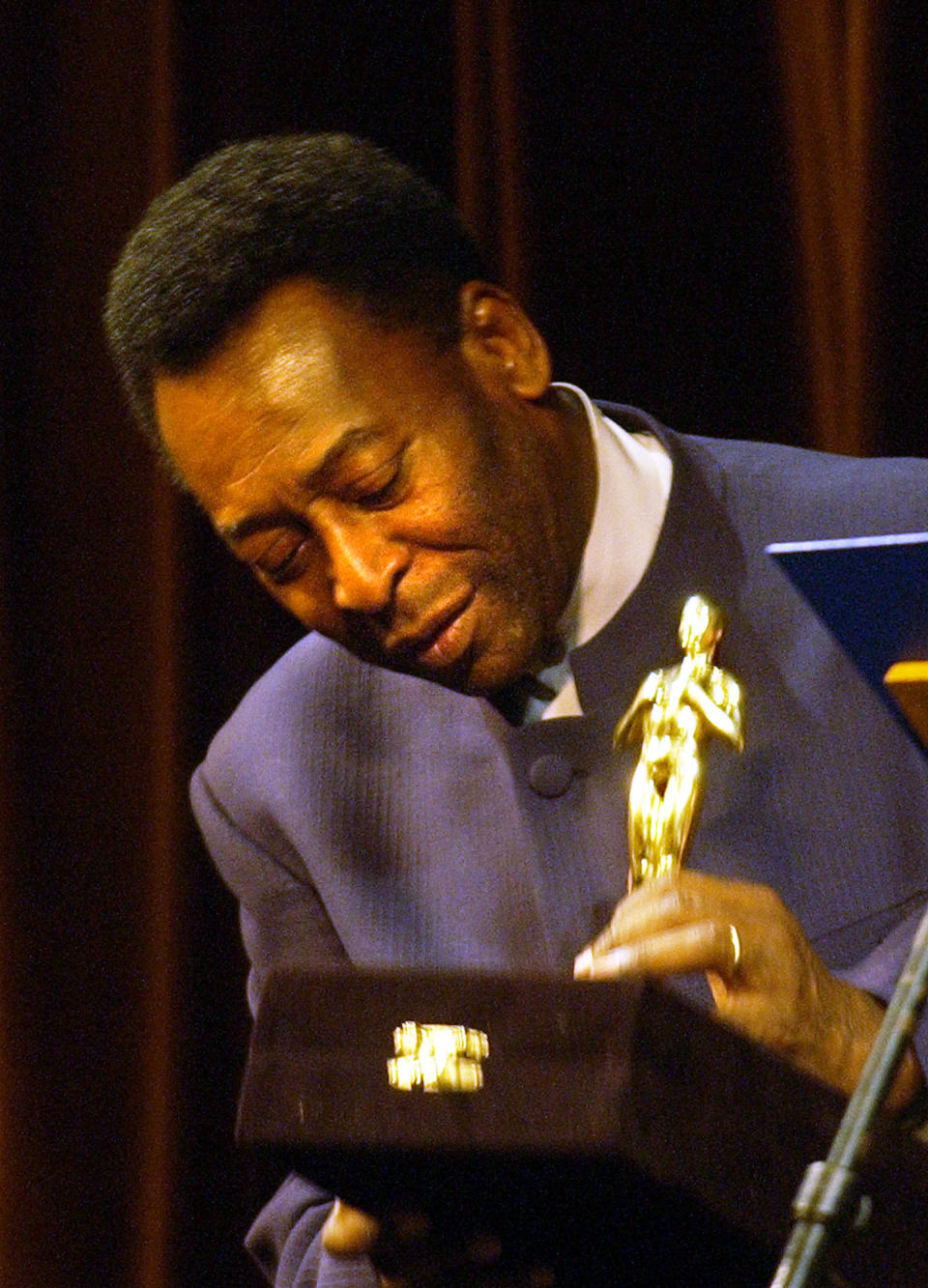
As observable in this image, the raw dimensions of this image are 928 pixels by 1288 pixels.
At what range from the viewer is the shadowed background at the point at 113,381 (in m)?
1.93

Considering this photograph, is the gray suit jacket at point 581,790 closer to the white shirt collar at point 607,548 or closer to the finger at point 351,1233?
the white shirt collar at point 607,548

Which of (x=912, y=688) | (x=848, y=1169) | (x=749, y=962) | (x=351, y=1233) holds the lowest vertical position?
(x=351, y=1233)

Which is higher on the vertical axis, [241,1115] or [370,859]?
[241,1115]

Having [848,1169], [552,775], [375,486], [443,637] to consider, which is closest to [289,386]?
[375,486]

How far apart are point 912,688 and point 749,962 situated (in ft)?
0.91

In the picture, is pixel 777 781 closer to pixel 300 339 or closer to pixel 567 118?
pixel 300 339

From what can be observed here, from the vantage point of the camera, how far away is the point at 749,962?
107cm

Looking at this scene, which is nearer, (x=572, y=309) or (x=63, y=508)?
(x=572, y=309)

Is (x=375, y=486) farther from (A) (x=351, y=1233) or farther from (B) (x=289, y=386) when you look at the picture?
(A) (x=351, y=1233)

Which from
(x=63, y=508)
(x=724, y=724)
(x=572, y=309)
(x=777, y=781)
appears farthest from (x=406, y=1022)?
(x=63, y=508)

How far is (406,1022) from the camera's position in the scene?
0.91m

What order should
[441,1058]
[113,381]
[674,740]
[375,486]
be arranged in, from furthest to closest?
[113,381]
[375,486]
[674,740]
[441,1058]

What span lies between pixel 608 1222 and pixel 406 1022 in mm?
137

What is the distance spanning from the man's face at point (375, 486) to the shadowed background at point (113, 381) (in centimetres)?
52
